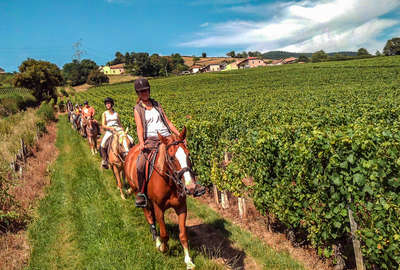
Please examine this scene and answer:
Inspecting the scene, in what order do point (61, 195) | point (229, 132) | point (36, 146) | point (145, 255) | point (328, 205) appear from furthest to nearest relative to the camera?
point (36, 146)
point (229, 132)
point (61, 195)
point (145, 255)
point (328, 205)

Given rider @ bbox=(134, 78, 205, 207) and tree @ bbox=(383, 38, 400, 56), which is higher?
tree @ bbox=(383, 38, 400, 56)

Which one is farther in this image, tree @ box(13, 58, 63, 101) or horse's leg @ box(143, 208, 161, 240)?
tree @ box(13, 58, 63, 101)

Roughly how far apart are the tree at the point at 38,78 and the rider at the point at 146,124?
60464mm

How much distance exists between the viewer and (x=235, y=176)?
6.97 m

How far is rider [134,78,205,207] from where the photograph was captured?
4.96m

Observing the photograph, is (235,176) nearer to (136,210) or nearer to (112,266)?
(136,210)

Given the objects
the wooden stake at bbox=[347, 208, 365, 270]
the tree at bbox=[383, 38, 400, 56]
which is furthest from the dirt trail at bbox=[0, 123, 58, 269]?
the tree at bbox=[383, 38, 400, 56]

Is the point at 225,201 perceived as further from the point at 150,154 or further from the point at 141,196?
the point at 150,154

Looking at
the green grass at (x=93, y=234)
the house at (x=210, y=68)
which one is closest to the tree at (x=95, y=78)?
the house at (x=210, y=68)

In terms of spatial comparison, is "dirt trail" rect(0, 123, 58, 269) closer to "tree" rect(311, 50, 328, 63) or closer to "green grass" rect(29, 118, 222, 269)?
"green grass" rect(29, 118, 222, 269)

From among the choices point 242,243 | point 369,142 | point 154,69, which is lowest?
point 242,243

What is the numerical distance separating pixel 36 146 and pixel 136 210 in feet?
39.1

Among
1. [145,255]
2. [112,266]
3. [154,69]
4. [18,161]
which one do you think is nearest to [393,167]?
[145,255]

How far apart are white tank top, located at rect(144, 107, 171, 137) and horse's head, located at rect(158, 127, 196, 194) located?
0.86 m
